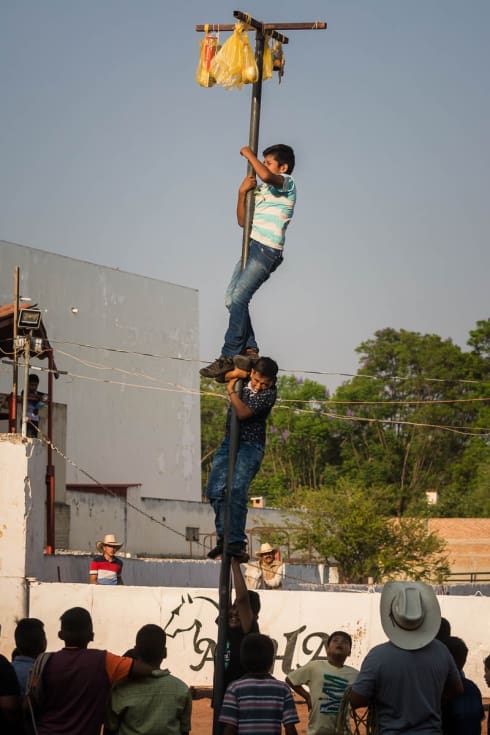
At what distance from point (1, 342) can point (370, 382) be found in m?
43.6

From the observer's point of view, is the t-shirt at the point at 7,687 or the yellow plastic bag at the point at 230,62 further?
the yellow plastic bag at the point at 230,62

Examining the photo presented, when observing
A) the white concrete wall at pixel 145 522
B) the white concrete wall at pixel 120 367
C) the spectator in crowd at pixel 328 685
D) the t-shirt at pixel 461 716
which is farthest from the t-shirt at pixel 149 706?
the white concrete wall at pixel 120 367

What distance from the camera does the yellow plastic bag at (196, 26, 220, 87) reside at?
8.39 m

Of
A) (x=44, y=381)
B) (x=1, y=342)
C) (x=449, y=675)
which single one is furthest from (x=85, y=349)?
(x=449, y=675)

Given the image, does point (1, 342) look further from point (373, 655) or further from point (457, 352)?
point (457, 352)

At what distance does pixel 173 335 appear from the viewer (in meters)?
46.0

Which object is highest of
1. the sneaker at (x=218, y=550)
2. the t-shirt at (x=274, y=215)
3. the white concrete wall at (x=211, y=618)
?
the t-shirt at (x=274, y=215)

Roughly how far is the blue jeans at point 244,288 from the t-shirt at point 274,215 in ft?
0.19

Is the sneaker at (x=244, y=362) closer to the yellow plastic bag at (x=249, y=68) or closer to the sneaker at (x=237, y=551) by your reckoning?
the sneaker at (x=237, y=551)

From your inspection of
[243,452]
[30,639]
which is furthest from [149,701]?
[243,452]

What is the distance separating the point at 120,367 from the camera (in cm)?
4384

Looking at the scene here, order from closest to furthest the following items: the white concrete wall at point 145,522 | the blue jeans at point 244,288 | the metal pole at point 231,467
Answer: the metal pole at point 231,467, the blue jeans at point 244,288, the white concrete wall at point 145,522

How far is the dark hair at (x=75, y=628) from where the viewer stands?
6547 mm

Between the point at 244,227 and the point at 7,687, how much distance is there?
11.4 feet
